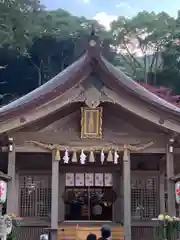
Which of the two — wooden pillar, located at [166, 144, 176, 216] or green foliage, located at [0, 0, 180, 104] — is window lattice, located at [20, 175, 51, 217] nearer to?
wooden pillar, located at [166, 144, 176, 216]

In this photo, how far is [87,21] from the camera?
4706cm

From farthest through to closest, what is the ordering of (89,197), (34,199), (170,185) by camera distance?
(89,197) < (34,199) < (170,185)

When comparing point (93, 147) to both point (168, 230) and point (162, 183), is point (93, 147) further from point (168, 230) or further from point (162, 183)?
point (162, 183)

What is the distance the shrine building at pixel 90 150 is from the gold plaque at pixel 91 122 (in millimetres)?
27

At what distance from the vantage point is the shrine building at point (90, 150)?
9.79 metres

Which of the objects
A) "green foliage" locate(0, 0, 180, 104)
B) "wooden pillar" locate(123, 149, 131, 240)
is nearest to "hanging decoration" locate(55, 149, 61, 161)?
"wooden pillar" locate(123, 149, 131, 240)

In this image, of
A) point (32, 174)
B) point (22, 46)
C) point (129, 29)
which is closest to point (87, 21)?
point (129, 29)

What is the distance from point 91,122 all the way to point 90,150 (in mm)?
743

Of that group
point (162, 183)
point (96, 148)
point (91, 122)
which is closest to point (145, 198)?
point (162, 183)

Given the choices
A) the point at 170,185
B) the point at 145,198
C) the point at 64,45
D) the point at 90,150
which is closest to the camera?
the point at 170,185

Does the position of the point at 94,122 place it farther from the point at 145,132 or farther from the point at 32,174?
the point at 32,174

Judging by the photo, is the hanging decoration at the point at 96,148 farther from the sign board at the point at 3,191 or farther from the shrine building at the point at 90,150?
the sign board at the point at 3,191

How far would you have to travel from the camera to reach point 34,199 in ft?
38.7

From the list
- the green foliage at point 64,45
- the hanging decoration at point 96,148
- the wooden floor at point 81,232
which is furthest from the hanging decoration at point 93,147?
the green foliage at point 64,45
